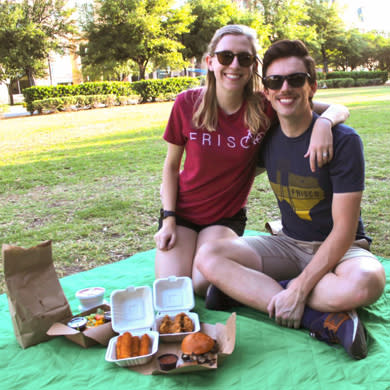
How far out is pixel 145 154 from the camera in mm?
8258

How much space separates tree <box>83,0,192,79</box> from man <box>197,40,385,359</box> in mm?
25218

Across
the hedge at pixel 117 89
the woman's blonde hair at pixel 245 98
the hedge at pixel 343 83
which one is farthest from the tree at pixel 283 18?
the woman's blonde hair at pixel 245 98

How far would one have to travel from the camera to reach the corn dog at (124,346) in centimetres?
204

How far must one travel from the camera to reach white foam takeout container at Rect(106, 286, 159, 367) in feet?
7.20

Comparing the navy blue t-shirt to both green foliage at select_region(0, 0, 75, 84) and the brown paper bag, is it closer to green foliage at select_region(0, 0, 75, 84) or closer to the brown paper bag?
the brown paper bag

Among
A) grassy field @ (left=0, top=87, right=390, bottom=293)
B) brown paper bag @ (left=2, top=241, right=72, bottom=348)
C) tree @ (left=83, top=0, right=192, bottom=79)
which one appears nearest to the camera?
brown paper bag @ (left=2, top=241, right=72, bottom=348)

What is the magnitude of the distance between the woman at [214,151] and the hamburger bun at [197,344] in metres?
0.70

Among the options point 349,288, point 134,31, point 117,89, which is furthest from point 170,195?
point 134,31

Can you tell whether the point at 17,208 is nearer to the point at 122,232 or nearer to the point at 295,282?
the point at 122,232

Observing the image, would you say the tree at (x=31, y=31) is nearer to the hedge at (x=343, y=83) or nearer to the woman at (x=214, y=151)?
the hedge at (x=343, y=83)

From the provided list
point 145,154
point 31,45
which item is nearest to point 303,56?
point 145,154

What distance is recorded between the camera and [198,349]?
79.6 inches

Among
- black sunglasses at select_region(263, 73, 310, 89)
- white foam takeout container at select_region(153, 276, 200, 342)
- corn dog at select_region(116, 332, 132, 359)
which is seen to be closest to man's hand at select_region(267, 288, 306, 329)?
white foam takeout container at select_region(153, 276, 200, 342)

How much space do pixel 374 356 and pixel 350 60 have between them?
2114 inches
